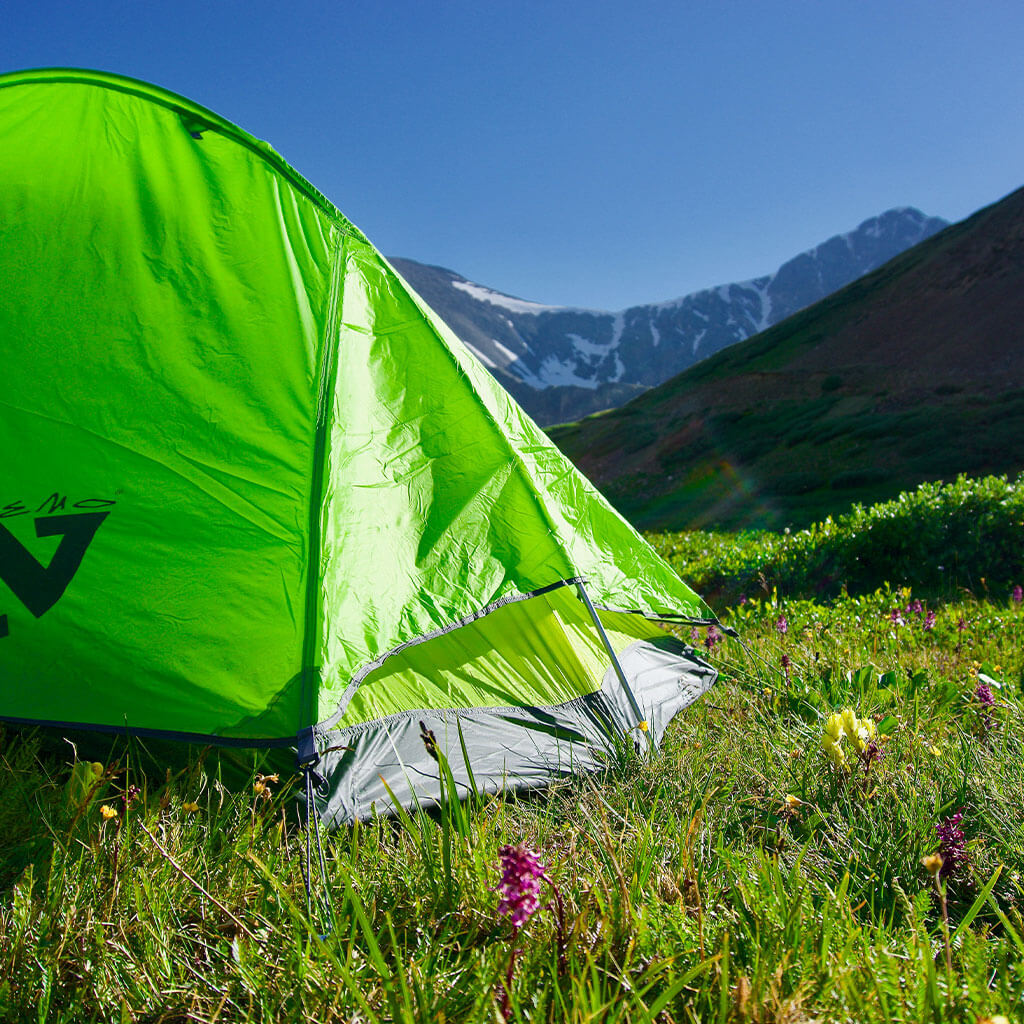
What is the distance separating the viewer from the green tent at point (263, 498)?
8.67ft

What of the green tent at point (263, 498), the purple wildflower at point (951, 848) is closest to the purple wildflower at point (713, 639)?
the green tent at point (263, 498)

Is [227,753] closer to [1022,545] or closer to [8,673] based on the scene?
[8,673]

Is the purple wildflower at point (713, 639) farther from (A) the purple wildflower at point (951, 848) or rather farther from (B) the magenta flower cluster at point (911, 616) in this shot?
(A) the purple wildflower at point (951, 848)

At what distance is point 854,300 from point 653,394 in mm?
17126

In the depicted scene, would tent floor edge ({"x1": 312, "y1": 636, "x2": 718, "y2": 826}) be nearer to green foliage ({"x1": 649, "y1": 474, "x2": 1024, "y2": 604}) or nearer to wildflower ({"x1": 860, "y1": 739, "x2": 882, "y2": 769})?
wildflower ({"x1": 860, "y1": 739, "x2": 882, "y2": 769})

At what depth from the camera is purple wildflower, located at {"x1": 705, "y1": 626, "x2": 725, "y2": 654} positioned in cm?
427

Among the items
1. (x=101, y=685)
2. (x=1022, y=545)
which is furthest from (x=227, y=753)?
(x=1022, y=545)

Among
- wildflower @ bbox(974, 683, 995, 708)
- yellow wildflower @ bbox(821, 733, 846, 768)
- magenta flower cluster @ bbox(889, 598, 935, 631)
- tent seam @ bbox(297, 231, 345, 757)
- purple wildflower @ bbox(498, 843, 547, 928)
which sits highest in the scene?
tent seam @ bbox(297, 231, 345, 757)

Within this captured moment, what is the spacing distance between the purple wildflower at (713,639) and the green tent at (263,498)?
41cm

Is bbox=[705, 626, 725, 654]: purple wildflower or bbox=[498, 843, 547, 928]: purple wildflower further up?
bbox=[498, 843, 547, 928]: purple wildflower

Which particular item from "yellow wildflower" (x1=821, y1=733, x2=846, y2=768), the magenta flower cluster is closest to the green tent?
"yellow wildflower" (x1=821, y1=733, x2=846, y2=768)

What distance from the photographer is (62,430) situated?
10.2ft

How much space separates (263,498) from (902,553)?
6.59 m

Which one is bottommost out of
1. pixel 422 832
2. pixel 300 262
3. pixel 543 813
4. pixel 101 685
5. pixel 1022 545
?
pixel 1022 545
